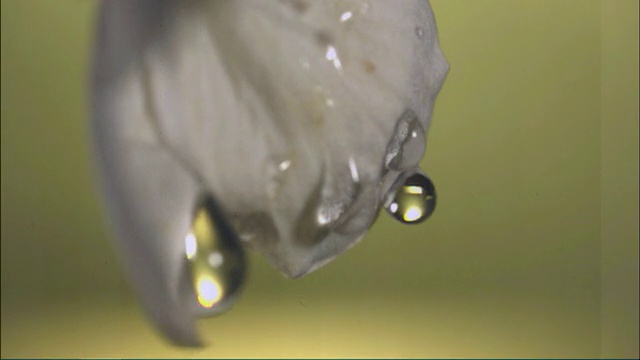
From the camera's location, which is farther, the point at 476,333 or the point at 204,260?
the point at 476,333

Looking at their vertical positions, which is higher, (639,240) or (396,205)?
(639,240)

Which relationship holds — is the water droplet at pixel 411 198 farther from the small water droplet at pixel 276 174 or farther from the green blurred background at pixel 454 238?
the green blurred background at pixel 454 238

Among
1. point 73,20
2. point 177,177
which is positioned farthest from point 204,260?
point 73,20

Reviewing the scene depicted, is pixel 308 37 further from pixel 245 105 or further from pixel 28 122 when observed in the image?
pixel 28 122

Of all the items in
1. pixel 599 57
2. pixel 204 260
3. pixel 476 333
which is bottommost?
pixel 204 260

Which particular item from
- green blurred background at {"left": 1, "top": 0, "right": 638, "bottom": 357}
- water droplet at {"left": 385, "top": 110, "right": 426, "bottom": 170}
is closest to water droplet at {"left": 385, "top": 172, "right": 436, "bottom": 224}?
water droplet at {"left": 385, "top": 110, "right": 426, "bottom": 170}

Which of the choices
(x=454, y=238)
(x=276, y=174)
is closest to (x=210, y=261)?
(x=276, y=174)
